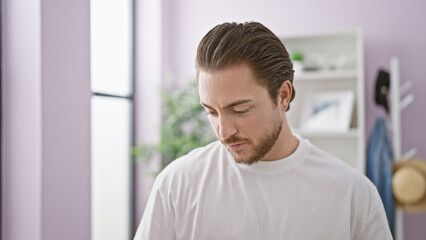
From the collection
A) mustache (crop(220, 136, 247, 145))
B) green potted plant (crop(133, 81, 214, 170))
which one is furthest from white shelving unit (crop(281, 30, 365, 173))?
mustache (crop(220, 136, 247, 145))

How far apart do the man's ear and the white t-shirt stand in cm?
15

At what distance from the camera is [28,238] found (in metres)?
1.89

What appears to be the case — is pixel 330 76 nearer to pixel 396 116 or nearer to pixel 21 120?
pixel 396 116

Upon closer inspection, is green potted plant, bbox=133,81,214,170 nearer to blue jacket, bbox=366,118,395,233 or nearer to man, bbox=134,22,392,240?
blue jacket, bbox=366,118,395,233

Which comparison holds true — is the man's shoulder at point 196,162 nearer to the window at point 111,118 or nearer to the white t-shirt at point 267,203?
the white t-shirt at point 267,203

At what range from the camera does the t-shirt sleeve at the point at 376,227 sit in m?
1.15

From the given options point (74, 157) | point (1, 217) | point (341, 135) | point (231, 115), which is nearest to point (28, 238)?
point (1, 217)

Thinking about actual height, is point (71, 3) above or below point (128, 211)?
above

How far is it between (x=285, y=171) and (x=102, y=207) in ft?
6.33

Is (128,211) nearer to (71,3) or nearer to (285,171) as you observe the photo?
(71,3)

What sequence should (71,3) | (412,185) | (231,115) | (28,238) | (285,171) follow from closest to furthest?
1. (231,115)
2. (285,171)
3. (28,238)
4. (71,3)
5. (412,185)

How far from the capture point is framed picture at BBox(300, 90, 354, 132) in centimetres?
279

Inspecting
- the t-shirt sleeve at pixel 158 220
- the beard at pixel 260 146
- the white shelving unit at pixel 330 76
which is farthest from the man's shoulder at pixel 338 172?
the white shelving unit at pixel 330 76

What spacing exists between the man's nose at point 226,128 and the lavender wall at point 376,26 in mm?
2066
